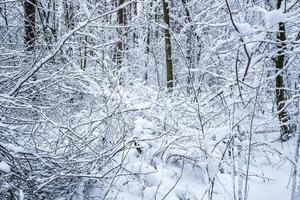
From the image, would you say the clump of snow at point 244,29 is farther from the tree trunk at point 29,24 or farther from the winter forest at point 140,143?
the tree trunk at point 29,24

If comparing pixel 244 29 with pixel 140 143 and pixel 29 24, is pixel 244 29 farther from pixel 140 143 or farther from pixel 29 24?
pixel 29 24

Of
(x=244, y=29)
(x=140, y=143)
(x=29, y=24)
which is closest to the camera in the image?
(x=244, y=29)

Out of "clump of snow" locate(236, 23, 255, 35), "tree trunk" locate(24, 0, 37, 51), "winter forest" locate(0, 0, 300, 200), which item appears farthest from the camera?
"tree trunk" locate(24, 0, 37, 51)

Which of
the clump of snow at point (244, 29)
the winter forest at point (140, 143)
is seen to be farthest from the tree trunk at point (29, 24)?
the clump of snow at point (244, 29)

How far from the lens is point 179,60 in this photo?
13484mm

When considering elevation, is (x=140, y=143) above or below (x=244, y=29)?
below

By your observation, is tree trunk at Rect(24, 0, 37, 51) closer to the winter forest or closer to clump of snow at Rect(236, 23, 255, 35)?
the winter forest

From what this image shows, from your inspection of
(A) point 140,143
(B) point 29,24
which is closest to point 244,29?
(A) point 140,143

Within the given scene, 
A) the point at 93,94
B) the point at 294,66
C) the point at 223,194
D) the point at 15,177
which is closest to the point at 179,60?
the point at 294,66

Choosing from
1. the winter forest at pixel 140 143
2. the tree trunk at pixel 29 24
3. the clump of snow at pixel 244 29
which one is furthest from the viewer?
the tree trunk at pixel 29 24

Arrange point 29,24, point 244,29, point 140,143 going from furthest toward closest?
point 29,24 → point 140,143 → point 244,29

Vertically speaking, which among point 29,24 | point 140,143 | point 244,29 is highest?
point 29,24

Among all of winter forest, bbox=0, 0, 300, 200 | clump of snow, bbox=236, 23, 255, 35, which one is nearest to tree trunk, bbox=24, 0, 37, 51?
winter forest, bbox=0, 0, 300, 200

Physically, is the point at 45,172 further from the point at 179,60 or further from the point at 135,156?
the point at 179,60
